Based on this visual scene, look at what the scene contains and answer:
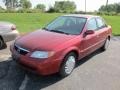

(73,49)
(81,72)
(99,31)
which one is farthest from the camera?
(99,31)

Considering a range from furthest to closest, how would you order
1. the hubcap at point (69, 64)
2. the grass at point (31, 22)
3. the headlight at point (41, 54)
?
1. the grass at point (31, 22)
2. the hubcap at point (69, 64)
3. the headlight at point (41, 54)

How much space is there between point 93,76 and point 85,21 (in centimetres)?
176

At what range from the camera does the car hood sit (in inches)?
214

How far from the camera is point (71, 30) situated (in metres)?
6.55

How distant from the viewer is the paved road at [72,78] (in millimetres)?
5287

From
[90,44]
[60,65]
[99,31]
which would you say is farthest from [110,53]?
[60,65]

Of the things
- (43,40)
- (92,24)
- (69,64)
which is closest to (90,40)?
(92,24)

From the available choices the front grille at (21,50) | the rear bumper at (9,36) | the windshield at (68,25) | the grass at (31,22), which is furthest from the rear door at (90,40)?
the grass at (31,22)

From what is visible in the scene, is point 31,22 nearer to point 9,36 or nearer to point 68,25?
point 9,36

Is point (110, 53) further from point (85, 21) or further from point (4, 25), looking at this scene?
point (4, 25)

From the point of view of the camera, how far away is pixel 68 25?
6.79 m

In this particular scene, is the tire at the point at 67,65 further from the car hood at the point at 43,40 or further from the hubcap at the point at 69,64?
the car hood at the point at 43,40

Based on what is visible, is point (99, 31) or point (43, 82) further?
point (99, 31)

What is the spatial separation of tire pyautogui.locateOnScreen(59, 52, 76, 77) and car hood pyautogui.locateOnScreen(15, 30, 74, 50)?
1.45ft
